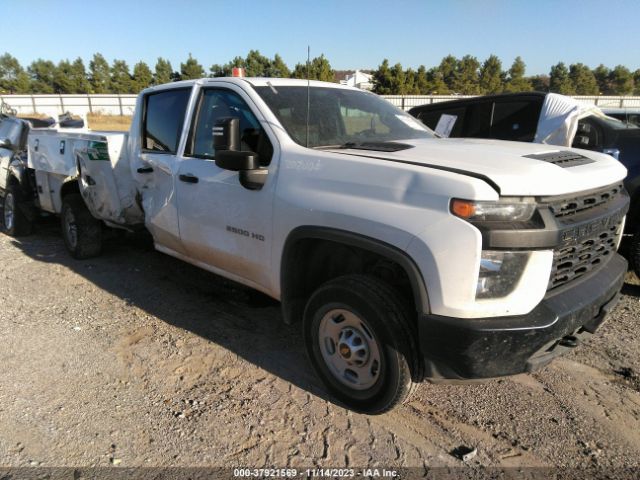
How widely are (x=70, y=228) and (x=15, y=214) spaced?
1783mm

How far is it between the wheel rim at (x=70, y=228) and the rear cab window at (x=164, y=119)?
181 cm

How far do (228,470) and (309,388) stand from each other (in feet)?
2.75

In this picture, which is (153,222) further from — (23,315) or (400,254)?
(400,254)

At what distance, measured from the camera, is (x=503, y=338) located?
2174 millimetres

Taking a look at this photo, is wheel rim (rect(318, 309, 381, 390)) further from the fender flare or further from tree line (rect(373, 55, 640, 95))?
tree line (rect(373, 55, 640, 95))

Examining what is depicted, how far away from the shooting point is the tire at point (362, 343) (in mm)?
2492

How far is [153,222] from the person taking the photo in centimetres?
442

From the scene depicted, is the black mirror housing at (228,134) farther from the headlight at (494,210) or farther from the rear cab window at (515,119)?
the rear cab window at (515,119)

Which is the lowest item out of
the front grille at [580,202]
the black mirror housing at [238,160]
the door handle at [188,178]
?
the door handle at [188,178]

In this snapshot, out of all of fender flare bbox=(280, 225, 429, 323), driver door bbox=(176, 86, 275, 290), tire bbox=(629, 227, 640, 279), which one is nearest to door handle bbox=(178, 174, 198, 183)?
driver door bbox=(176, 86, 275, 290)

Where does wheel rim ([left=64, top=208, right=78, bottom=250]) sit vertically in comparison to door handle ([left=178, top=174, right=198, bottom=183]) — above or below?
below

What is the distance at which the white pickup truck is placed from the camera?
2.19m

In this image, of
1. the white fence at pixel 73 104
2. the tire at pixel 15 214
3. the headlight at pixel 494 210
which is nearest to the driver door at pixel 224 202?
the headlight at pixel 494 210

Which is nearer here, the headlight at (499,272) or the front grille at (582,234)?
the headlight at (499,272)
